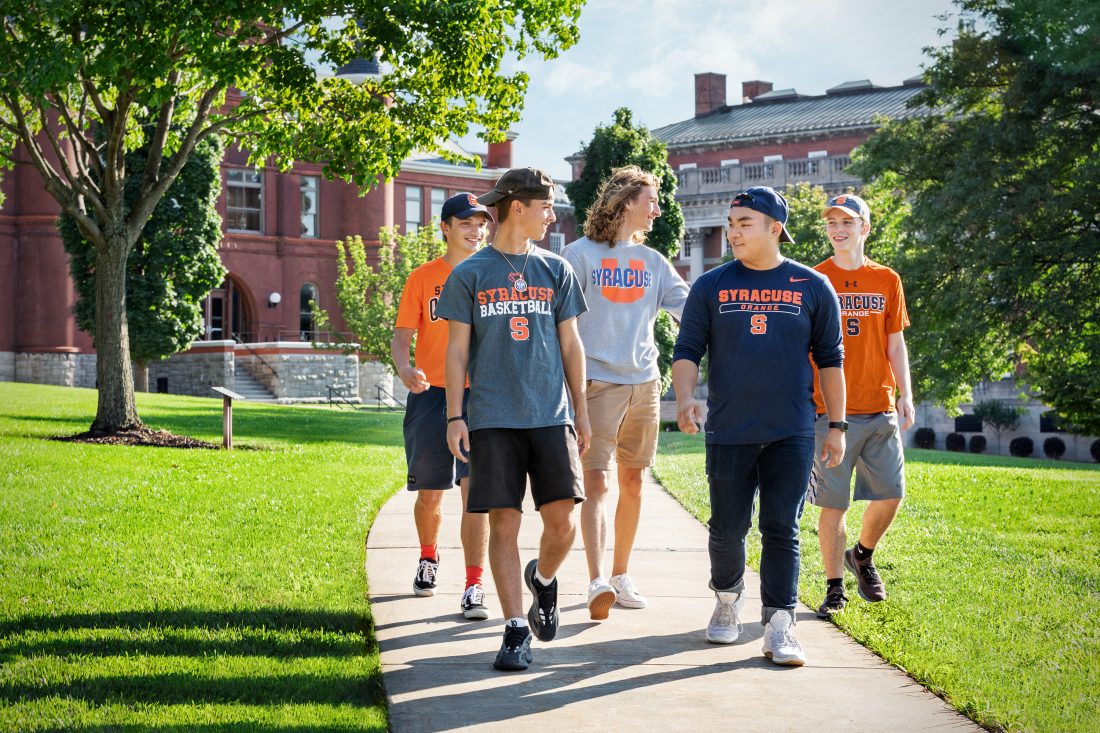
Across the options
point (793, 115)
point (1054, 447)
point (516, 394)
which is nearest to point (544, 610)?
point (516, 394)

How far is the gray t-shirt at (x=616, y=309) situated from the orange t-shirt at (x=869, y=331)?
96 centimetres

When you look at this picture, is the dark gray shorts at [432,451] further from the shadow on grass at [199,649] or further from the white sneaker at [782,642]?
the white sneaker at [782,642]

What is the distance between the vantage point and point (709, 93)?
7425cm

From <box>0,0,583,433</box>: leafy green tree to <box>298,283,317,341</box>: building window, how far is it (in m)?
28.5

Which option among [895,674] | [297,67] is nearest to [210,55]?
[297,67]

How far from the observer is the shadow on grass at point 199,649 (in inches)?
182

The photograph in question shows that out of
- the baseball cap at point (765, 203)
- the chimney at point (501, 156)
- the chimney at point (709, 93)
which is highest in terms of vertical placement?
the chimney at point (709, 93)

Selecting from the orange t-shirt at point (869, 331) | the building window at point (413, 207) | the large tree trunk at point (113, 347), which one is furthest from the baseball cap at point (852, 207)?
the building window at point (413, 207)

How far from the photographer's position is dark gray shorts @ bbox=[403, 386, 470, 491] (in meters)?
6.53

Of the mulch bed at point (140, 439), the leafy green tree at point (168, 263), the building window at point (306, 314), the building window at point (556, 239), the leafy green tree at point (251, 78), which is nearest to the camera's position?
the leafy green tree at point (251, 78)

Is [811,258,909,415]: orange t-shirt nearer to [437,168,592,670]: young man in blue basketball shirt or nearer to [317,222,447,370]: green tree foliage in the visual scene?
[437,168,592,670]: young man in blue basketball shirt

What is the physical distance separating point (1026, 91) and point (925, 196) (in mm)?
3582

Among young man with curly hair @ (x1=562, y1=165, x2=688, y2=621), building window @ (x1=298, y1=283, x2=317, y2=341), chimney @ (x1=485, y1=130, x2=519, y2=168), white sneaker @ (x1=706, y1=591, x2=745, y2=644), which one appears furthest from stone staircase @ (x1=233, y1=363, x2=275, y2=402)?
white sneaker @ (x1=706, y1=591, x2=745, y2=644)

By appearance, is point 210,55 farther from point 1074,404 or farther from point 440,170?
point 440,170
